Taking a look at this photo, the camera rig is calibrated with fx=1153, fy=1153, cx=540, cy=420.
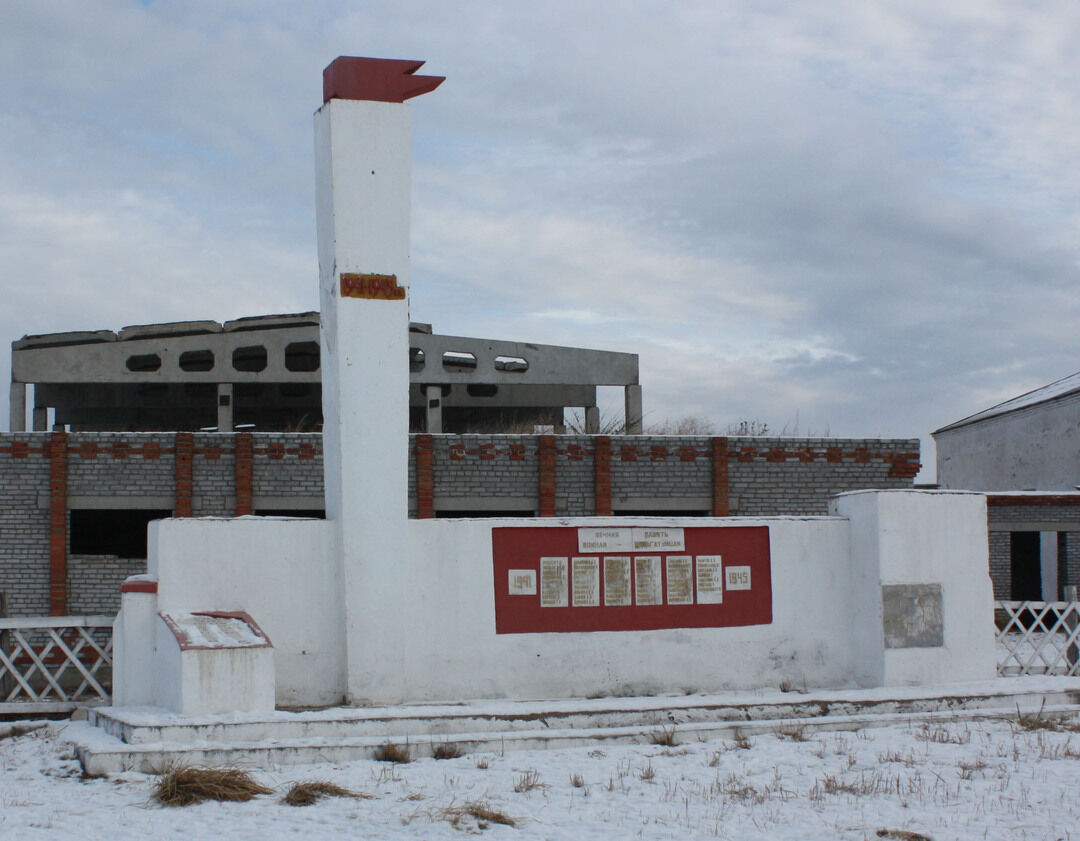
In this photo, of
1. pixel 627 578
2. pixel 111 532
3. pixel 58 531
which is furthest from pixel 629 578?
pixel 111 532

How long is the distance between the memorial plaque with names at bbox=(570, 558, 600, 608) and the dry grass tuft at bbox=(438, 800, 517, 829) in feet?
15.0

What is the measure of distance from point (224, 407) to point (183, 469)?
149 inches

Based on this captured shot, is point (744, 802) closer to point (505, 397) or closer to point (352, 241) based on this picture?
point (352, 241)

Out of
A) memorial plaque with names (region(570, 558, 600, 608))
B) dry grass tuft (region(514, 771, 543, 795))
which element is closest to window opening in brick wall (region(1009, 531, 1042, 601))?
memorial plaque with names (region(570, 558, 600, 608))

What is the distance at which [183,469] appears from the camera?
19.2 meters

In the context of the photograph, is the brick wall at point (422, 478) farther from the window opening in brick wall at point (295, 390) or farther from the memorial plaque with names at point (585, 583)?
the memorial plaque with names at point (585, 583)

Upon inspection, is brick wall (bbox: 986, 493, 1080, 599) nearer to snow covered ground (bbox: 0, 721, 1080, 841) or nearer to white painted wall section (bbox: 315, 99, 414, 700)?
snow covered ground (bbox: 0, 721, 1080, 841)

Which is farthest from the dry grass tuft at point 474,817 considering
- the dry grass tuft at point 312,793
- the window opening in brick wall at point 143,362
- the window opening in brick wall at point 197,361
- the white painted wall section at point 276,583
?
the window opening in brick wall at point 197,361

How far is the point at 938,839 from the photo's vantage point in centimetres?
725

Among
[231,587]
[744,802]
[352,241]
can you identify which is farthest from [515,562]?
[744,802]

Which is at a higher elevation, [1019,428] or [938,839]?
[1019,428]

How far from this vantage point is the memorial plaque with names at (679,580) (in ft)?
41.2

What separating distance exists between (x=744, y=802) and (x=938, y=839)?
1.42 metres

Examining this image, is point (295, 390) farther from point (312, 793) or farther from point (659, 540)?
point (312, 793)
